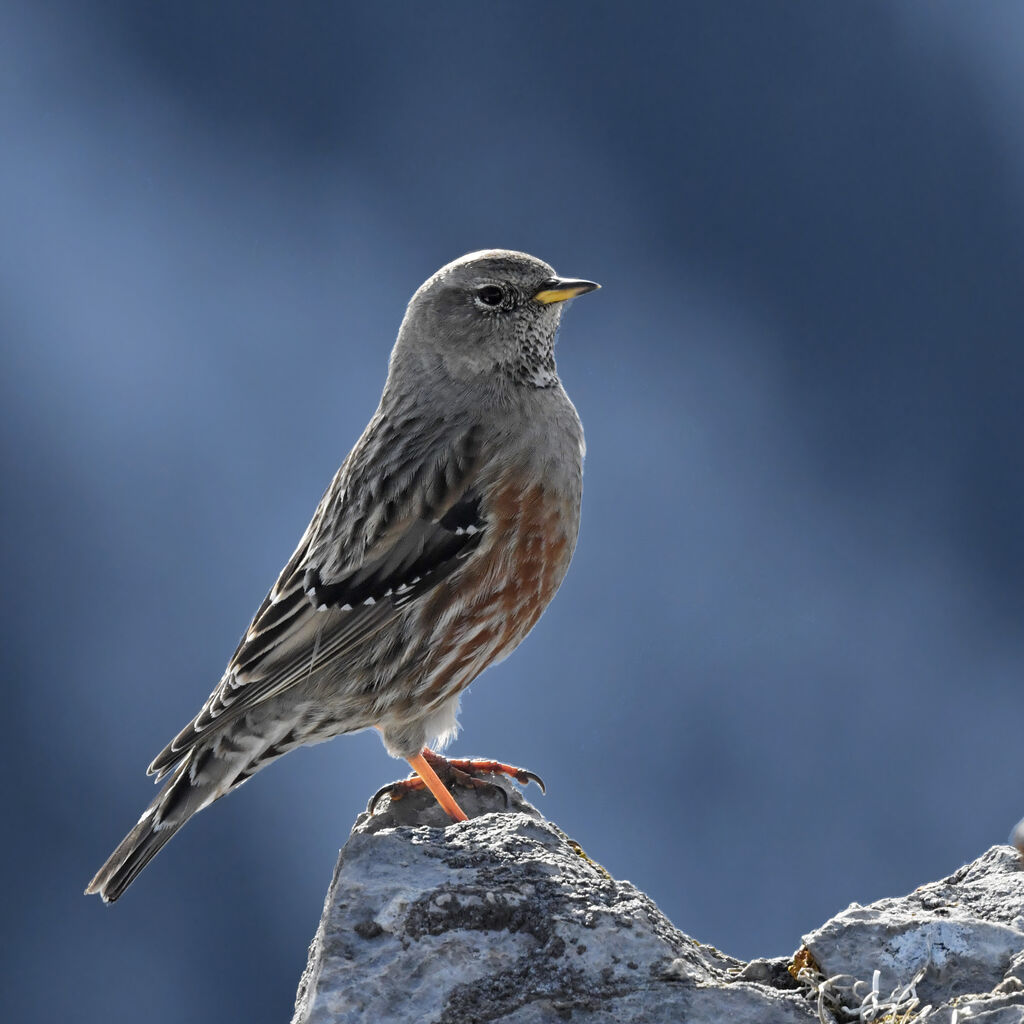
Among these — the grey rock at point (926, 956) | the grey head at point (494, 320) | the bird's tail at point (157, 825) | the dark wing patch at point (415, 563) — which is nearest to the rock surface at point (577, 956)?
the grey rock at point (926, 956)

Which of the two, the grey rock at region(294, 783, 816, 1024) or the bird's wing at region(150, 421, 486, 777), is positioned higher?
the bird's wing at region(150, 421, 486, 777)

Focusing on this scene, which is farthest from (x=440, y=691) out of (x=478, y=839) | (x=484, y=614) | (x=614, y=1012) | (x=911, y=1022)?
(x=911, y=1022)

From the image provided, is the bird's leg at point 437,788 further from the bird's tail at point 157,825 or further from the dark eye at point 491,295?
the dark eye at point 491,295

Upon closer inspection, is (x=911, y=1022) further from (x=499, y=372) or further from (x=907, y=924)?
(x=499, y=372)

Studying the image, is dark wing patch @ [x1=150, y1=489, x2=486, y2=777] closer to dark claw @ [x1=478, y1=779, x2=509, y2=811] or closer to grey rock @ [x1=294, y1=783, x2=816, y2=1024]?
dark claw @ [x1=478, y1=779, x2=509, y2=811]

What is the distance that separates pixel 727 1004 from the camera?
3.16 m

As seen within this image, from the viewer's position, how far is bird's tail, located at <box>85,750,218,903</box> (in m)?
4.65

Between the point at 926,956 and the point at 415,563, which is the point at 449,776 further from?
the point at 926,956

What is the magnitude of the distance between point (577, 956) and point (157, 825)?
2.12 meters

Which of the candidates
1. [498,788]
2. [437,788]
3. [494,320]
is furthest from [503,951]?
[494,320]

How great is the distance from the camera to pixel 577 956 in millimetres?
3258

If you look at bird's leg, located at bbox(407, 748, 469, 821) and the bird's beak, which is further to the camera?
the bird's beak

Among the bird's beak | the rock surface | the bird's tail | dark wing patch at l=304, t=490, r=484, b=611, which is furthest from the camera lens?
the bird's beak

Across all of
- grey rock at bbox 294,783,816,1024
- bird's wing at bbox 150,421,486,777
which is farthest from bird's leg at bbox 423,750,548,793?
grey rock at bbox 294,783,816,1024
